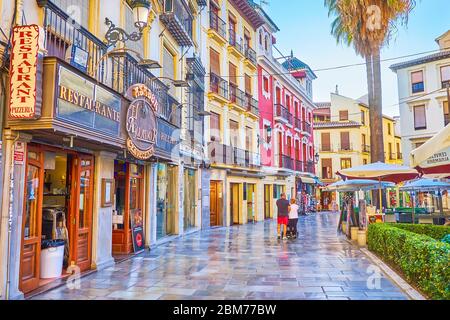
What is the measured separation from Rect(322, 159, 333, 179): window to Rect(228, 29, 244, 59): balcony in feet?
80.4

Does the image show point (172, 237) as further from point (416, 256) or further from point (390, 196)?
point (390, 196)

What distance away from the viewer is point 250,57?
78.2 ft

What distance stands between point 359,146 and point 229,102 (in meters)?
27.1

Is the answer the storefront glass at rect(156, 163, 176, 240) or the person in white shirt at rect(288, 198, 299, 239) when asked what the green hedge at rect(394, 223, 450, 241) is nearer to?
the person in white shirt at rect(288, 198, 299, 239)

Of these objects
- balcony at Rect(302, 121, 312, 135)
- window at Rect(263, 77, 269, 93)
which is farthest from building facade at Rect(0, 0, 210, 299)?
balcony at Rect(302, 121, 312, 135)

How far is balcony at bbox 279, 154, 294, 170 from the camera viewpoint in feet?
89.5

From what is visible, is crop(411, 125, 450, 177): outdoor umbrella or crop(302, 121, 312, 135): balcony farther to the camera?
crop(302, 121, 312, 135): balcony

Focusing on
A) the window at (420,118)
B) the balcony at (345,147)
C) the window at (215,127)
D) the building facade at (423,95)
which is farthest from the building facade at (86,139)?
the balcony at (345,147)

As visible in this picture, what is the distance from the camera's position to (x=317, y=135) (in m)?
44.2

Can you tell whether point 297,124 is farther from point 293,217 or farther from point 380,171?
point 380,171

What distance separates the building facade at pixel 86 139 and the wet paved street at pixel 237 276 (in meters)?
0.86

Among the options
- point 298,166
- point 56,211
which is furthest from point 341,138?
point 56,211

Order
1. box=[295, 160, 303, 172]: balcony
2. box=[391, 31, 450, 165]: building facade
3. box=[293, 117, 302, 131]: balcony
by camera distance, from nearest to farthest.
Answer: box=[391, 31, 450, 165]: building facade → box=[295, 160, 303, 172]: balcony → box=[293, 117, 302, 131]: balcony

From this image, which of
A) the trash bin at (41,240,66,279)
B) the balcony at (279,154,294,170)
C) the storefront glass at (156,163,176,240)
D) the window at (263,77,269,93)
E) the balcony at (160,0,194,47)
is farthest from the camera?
the balcony at (279,154,294,170)
